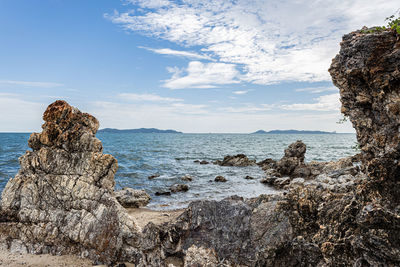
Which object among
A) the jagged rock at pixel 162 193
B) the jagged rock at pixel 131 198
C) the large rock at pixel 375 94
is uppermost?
the large rock at pixel 375 94

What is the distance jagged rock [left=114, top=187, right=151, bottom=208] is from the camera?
2075cm

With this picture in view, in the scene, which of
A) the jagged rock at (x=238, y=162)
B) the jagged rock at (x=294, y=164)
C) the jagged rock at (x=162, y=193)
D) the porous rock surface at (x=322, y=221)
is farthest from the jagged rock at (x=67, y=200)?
the jagged rock at (x=238, y=162)

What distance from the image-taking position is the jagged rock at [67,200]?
11.2 meters

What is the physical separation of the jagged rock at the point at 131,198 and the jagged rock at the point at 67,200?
8158mm

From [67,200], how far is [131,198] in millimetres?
9071

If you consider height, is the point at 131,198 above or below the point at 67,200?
below

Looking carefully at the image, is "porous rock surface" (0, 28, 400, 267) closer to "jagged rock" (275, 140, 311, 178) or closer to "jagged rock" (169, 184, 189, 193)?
"jagged rock" (169, 184, 189, 193)

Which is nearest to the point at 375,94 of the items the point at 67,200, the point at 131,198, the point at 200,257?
the point at 200,257

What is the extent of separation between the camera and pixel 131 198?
21.1 meters

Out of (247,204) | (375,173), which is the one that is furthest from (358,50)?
(247,204)

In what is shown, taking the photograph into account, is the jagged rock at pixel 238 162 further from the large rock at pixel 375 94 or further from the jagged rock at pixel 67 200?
the large rock at pixel 375 94

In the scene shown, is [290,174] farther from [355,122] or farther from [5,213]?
[5,213]

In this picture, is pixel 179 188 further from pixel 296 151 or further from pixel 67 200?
pixel 296 151

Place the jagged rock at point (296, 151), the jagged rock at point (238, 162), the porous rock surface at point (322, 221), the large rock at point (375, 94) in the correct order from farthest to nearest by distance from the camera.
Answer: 1. the jagged rock at point (238, 162)
2. the jagged rock at point (296, 151)
3. the large rock at point (375, 94)
4. the porous rock surface at point (322, 221)
